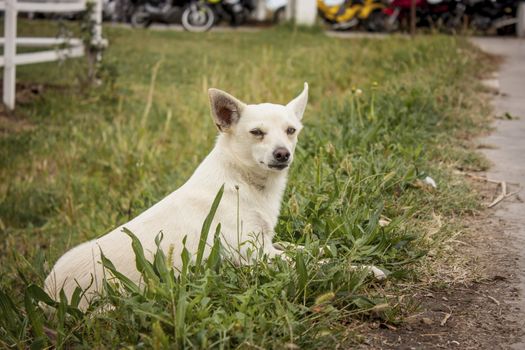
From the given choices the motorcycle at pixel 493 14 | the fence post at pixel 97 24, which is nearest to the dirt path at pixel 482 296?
the fence post at pixel 97 24

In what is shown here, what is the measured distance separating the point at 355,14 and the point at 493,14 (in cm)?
341

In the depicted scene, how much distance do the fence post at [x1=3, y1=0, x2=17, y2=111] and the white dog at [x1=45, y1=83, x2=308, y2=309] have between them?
5.53 m

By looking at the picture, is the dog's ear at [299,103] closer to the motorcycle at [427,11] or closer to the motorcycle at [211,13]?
the motorcycle at [211,13]

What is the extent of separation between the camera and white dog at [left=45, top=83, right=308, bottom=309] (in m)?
3.40

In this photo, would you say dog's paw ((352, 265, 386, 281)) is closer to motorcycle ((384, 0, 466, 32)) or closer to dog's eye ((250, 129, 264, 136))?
dog's eye ((250, 129, 264, 136))

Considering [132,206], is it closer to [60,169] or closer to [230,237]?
[60,169]

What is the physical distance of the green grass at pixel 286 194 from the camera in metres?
2.82

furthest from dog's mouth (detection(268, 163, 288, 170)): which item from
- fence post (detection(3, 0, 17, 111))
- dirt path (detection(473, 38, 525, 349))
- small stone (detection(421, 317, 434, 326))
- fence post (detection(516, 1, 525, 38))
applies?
fence post (detection(516, 1, 525, 38))

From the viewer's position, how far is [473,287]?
10.7 ft

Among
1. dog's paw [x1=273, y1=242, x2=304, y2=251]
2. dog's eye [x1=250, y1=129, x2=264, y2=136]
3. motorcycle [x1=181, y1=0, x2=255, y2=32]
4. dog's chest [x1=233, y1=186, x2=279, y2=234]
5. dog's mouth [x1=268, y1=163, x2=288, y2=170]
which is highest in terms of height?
motorcycle [x1=181, y1=0, x2=255, y2=32]

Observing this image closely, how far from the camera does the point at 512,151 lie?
5551 mm

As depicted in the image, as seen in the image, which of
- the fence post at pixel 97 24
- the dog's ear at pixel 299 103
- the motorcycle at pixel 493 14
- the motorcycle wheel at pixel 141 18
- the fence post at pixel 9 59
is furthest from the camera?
the motorcycle wheel at pixel 141 18

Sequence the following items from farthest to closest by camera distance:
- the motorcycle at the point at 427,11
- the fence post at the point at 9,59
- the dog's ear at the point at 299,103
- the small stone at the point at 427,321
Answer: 1. the motorcycle at the point at 427,11
2. the fence post at the point at 9,59
3. the dog's ear at the point at 299,103
4. the small stone at the point at 427,321

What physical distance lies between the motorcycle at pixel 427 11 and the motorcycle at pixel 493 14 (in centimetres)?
30
